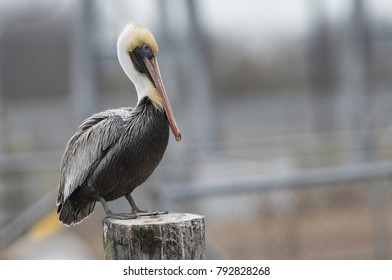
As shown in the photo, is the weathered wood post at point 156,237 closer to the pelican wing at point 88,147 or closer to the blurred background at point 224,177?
the pelican wing at point 88,147

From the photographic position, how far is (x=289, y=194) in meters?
5.54

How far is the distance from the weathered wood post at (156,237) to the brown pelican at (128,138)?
0.34ft

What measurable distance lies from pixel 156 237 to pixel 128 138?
33 cm

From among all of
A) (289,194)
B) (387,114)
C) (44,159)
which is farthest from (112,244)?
(387,114)

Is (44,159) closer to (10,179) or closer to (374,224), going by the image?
(10,179)

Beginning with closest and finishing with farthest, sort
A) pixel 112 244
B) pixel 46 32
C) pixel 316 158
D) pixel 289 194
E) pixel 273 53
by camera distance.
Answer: pixel 112 244 → pixel 289 194 → pixel 316 158 → pixel 46 32 → pixel 273 53

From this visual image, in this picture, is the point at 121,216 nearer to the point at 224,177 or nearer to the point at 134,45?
the point at 134,45

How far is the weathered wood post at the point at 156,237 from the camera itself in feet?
8.41

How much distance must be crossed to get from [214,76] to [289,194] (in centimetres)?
2164

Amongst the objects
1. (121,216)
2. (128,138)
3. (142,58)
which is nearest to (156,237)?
(121,216)

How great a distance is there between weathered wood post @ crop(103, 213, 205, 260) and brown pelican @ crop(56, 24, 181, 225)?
10 centimetres

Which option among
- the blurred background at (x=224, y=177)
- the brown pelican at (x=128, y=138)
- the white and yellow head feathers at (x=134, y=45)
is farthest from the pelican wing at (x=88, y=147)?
the blurred background at (x=224, y=177)
